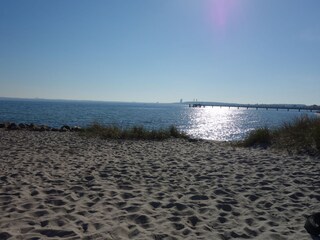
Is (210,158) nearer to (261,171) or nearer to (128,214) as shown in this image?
(261,171)

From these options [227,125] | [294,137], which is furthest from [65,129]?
[227,125]

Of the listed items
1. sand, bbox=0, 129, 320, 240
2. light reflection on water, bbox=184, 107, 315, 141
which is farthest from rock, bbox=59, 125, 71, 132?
light reflection on water, bbox=184, 107, 315, 141

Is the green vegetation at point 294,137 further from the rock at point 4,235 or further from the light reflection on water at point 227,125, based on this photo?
the rock at point 4,235

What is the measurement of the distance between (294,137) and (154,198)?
28.9 ft

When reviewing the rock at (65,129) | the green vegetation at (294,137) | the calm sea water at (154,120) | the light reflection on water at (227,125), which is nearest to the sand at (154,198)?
the green vegetation at (294,137)

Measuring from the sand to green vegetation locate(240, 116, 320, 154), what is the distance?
2.04 m

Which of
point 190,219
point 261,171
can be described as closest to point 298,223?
point 190,219

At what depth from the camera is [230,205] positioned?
16.6 feet

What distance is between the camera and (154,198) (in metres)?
5.37

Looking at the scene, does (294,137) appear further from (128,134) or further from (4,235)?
(4,235)

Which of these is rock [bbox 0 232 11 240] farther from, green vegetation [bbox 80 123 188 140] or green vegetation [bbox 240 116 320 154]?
green vegetation [bbox 80 123 188 140]

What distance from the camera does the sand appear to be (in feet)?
13.2

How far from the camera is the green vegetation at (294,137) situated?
11.1 metres

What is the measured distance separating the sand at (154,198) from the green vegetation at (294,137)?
6.69 ft
